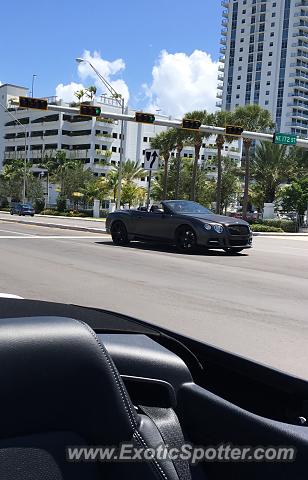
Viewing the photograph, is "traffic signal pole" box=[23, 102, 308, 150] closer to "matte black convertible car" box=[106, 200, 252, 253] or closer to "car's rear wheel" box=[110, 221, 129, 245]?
"car's rear wheel" box=[110, 221, 129, 245]

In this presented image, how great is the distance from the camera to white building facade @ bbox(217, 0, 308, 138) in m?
145

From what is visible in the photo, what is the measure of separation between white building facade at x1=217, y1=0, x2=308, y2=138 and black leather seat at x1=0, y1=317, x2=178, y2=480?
144433mm

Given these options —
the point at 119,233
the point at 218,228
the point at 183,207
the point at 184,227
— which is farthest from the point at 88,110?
the point at 218,228

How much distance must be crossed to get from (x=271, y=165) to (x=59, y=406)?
183 feet

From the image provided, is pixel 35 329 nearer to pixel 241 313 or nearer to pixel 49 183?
pixel 241 313

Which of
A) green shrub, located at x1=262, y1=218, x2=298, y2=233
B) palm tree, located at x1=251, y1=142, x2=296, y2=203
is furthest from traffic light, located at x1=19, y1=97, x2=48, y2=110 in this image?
palm tree, located at x1=251, y1=142, x2=296, y2=203

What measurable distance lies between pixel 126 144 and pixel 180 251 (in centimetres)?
9700

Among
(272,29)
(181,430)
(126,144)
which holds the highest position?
(272,29)

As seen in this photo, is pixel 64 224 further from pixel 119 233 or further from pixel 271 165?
pixel 271 165

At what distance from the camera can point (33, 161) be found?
373ft

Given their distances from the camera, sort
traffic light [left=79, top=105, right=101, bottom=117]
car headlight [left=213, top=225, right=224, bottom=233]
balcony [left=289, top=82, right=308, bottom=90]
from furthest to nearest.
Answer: balcony [left=289, top=82, right=308, bottom=90], traffic light [left=79, top=105, right=101, bottom=117], car headlight [left=213, top=225, right=224, bottom=233]

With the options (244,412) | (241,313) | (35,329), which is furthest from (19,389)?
(241,313)

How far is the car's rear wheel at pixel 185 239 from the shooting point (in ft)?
49.1

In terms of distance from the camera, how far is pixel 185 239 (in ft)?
49.9
